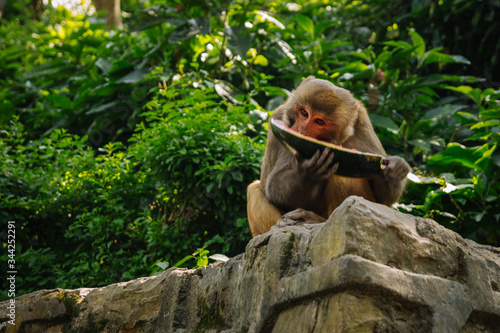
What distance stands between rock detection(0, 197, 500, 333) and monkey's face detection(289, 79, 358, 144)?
89 cm

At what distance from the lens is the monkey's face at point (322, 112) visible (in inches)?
124

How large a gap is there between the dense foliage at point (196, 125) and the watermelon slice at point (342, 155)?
3.94 feet

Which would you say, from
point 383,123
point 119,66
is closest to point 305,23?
point 383,123

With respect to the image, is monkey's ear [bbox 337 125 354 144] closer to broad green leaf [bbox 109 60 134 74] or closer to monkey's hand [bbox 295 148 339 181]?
monkey's hand [bbox 295 148 339 181]

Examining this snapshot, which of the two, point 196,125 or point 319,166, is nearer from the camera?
point 319,166

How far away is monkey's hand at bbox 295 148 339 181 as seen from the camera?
2713 mm

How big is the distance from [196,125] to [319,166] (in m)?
2.44

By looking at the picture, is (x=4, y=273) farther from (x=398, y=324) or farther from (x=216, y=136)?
(x=398, y=324)

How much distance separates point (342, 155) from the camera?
8.73 ft

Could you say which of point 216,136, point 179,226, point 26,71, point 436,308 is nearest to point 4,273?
point 179,226

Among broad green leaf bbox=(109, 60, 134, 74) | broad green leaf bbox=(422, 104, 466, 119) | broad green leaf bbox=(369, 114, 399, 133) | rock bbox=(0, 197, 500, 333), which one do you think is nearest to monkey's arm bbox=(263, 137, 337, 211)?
rock bbox=(0, 197, 500, 333)

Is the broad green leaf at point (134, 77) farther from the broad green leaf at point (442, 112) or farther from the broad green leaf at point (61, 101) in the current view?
the broad green leaf at point (442, 112)

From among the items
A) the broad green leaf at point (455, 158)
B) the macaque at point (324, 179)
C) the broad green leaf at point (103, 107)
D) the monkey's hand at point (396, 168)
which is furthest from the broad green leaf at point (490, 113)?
the broad green leaf at point (103, 107)

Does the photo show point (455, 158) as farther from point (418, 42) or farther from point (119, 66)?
point (119, 66)
